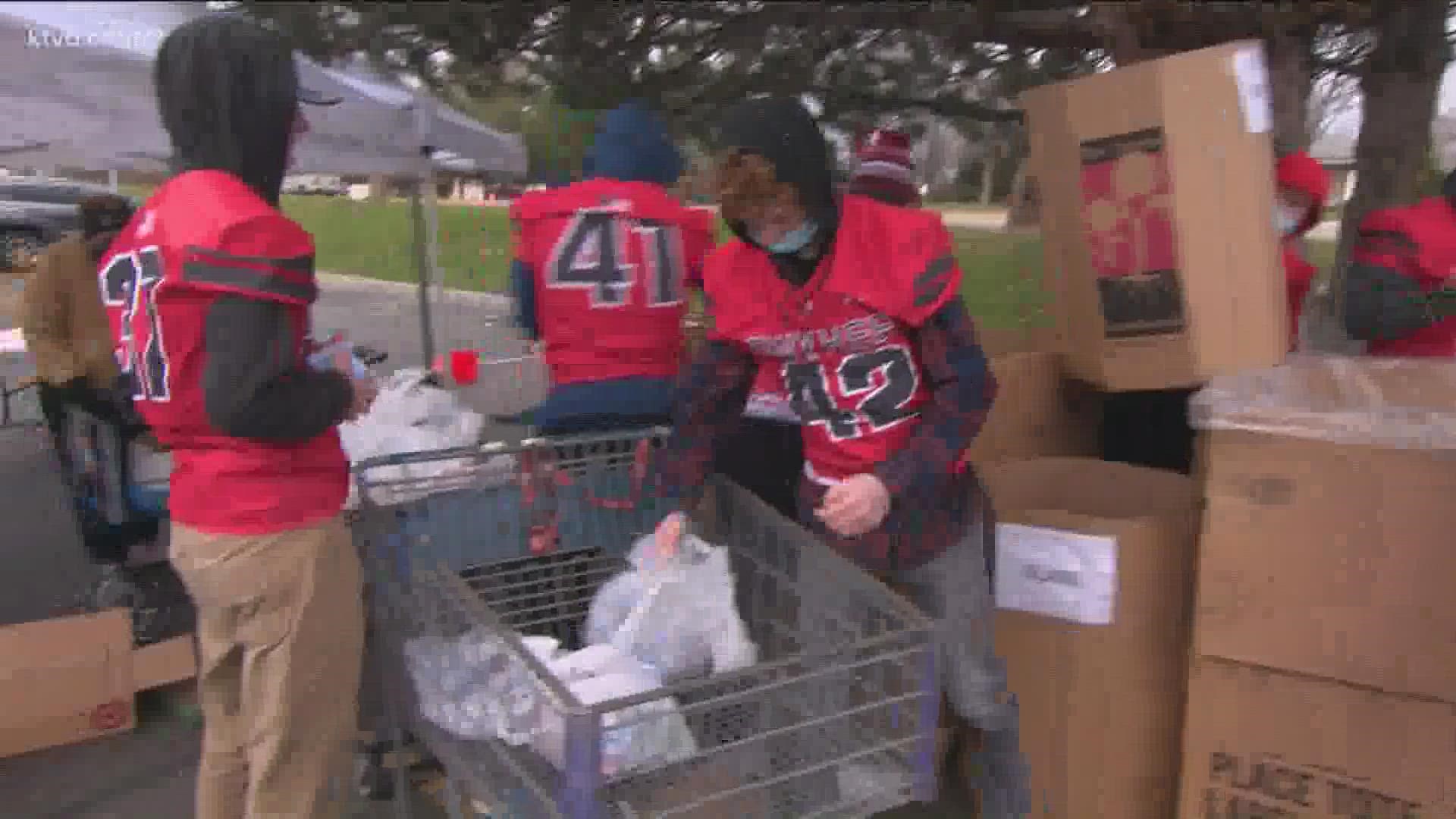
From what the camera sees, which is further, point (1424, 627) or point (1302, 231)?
point (1302, 231)

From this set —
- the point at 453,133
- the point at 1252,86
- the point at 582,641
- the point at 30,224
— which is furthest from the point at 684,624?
the point at 30,224

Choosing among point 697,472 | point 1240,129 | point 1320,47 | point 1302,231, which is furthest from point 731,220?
point 1320,47

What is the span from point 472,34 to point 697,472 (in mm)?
1702

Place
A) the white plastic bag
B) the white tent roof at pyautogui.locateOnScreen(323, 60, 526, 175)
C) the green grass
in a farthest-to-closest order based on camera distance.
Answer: the green grass, the white tent roof at pyautogui.locateOnScreen(323, 60, 526, 175), the white plastic bag

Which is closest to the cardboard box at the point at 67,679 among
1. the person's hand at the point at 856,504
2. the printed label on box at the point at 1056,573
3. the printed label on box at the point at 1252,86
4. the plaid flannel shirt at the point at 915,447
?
the plaid flannel shirt at the point at 915,447

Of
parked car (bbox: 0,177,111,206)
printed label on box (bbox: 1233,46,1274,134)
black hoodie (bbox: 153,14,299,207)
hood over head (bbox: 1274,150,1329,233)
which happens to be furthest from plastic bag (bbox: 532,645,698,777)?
parked car (bbox: 0,177,111,206)

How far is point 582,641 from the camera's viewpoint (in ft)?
7.82

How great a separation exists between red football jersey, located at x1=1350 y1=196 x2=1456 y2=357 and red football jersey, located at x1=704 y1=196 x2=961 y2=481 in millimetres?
1292

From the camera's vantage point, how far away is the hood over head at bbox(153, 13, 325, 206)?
179 cm

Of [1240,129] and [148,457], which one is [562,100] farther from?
[1240,129]

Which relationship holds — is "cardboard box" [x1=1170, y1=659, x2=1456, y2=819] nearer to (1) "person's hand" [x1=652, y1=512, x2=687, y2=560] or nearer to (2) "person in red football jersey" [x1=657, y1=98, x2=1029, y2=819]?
(2) "person in red football jersey" [x1=657, y1=98, x2=1029, y2=819]

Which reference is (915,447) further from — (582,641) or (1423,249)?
(1423,249)

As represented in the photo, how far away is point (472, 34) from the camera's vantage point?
327cm

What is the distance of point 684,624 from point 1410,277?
1.91 m
